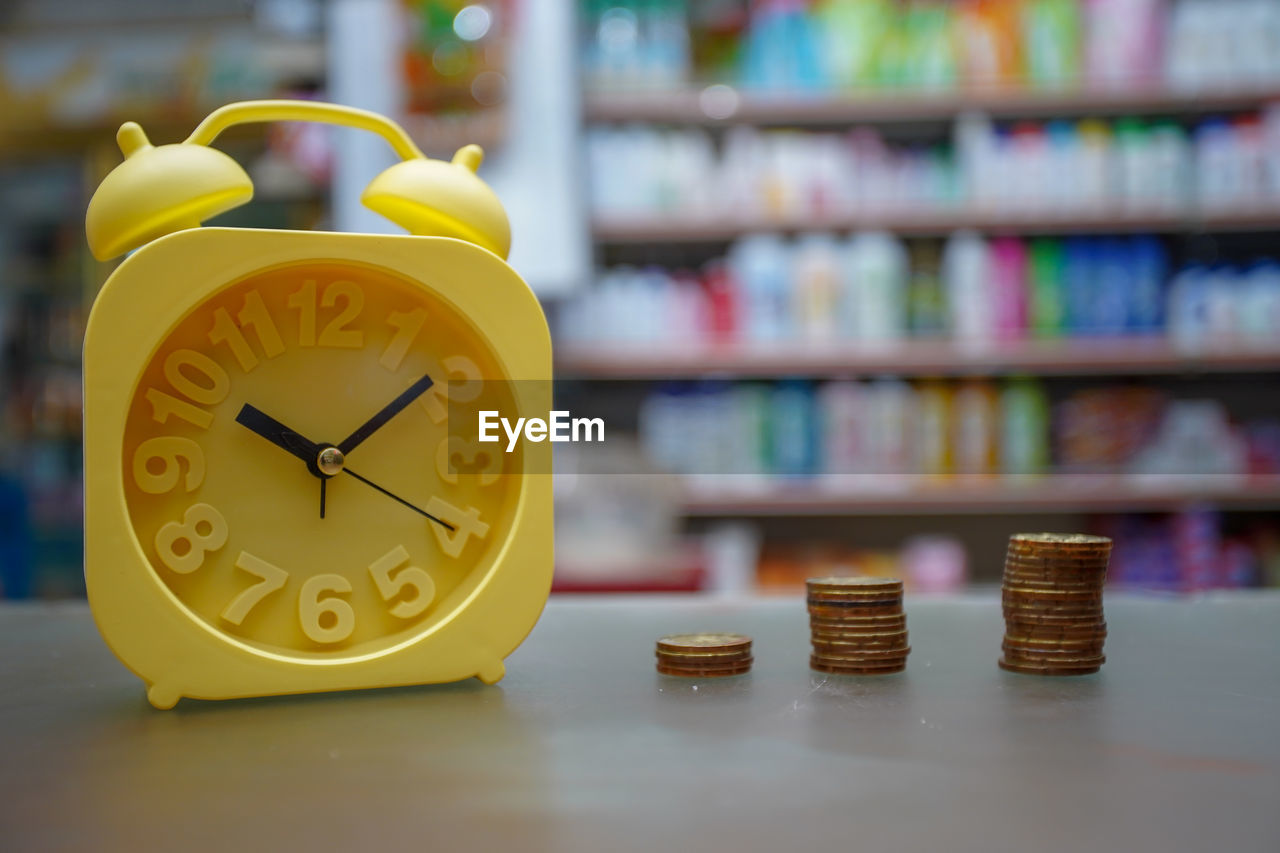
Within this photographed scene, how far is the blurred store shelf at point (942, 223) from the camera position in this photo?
3.22 meters

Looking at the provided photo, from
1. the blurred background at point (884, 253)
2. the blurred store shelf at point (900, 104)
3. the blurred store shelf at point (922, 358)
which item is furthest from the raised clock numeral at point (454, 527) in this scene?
the blurred store shelf at point (900, 104)

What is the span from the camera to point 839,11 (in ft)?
10.7

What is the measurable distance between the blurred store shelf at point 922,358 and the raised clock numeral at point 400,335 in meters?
2.36

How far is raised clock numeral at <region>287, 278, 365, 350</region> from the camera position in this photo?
84cm

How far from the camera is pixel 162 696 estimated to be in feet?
2.47

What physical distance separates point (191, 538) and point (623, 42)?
281 cm

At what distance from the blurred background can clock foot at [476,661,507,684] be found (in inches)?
89.7

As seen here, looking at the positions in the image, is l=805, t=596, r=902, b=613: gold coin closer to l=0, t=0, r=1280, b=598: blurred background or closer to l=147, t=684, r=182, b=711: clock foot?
l=147, t=684, r=182, b=711: clock foot

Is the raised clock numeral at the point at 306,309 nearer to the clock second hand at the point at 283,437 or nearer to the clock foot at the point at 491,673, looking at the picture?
the clock second hand at the point at 283,437

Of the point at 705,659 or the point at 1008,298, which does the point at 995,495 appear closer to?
the point at 1008,298

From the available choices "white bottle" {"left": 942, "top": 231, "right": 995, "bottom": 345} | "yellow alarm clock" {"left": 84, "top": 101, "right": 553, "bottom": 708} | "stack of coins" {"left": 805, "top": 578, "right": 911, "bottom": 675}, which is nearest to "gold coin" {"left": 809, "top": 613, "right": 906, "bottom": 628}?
"stack of coins" {"left": 805, "top": 578, "right": 911, "bottom": 675}

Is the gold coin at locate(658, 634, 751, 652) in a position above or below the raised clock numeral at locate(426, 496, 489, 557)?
below

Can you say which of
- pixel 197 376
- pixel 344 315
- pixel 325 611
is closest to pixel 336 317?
pixel 344 315

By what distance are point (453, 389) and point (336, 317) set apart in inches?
4.0
